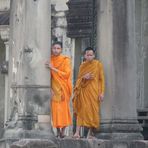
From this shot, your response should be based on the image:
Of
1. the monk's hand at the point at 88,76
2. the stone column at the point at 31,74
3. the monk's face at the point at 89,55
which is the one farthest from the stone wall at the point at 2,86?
the stone column at the point at 31,74

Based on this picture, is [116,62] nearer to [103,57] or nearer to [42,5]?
[103,57]

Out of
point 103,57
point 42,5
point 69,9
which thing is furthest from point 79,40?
point 42,5

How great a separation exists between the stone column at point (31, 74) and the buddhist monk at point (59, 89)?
0.46m

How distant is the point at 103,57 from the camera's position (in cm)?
1523

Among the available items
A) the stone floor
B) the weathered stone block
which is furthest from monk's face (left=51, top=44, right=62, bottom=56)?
the weathered stone block

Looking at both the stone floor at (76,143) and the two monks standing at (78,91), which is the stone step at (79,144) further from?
the two monks standing at (78,91)

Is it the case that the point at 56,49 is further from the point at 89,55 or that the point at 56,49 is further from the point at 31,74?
the point at 31,74

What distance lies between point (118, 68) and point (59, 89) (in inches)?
53.1

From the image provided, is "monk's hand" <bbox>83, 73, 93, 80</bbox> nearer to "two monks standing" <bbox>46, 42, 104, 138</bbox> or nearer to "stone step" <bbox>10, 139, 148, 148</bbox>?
"two monks standing" <bbox>46, 42, 104, 138</bbox>

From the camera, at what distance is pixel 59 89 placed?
14453mm

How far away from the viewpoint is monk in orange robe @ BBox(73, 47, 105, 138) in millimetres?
14883

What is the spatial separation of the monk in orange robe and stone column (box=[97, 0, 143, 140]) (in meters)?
0.18

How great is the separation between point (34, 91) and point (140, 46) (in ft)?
18.9

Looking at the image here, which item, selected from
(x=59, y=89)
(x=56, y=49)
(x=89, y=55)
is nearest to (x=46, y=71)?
(x=59, y=89)
